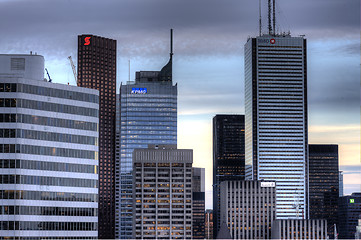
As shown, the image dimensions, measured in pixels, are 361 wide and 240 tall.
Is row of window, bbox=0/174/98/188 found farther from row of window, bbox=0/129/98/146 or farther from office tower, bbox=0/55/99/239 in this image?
row of window, bbox=0/129/98/146

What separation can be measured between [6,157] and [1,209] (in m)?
12.6

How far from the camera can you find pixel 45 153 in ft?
628

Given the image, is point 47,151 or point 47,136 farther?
point 47,136

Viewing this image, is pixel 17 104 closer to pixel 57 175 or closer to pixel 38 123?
pixel 38 123

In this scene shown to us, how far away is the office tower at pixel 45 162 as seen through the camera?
611 ft

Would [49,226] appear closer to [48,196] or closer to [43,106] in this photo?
Result: [48,196]

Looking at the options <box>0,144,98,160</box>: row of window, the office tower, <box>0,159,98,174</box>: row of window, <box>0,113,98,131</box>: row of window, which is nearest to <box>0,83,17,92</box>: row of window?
the office tower

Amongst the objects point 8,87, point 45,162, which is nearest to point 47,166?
point 45,162

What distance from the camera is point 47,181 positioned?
190250 mm

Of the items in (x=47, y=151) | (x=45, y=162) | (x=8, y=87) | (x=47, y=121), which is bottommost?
(x=45, y=162)

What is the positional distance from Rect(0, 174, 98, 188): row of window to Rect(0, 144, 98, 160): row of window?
6001 mm

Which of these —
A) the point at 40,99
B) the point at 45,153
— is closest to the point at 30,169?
the point at 45,153

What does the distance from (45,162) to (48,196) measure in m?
8.48

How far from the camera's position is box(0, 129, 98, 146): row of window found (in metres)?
188
